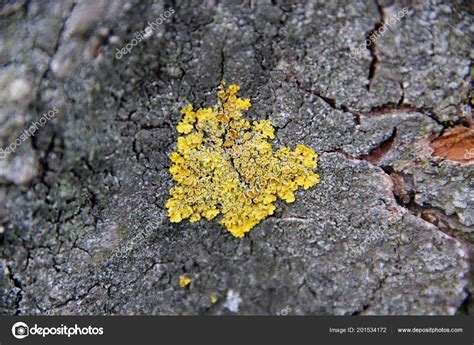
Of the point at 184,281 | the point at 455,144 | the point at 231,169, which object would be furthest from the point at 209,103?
the point at 455,144

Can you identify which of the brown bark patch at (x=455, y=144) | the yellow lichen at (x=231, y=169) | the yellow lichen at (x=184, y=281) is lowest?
the brown bark patch at (x=455, y=144)

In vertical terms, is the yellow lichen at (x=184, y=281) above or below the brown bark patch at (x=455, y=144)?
above

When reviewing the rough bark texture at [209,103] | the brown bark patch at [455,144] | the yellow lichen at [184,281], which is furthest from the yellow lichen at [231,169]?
the brown bark patch at [455,144]

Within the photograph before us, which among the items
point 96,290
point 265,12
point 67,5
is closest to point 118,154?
point 96,290

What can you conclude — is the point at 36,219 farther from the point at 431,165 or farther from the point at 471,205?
the point at 471,205

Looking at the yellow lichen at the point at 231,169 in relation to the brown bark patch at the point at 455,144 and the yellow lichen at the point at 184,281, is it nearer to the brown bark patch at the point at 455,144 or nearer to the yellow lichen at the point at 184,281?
the yellow lichen at the point at 184,281

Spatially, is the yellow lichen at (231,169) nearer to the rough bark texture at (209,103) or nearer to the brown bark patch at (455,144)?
the rough bark texture at (209,103)

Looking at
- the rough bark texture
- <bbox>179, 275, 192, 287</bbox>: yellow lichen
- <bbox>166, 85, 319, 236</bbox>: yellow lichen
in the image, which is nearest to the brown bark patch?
the rough bark texture
